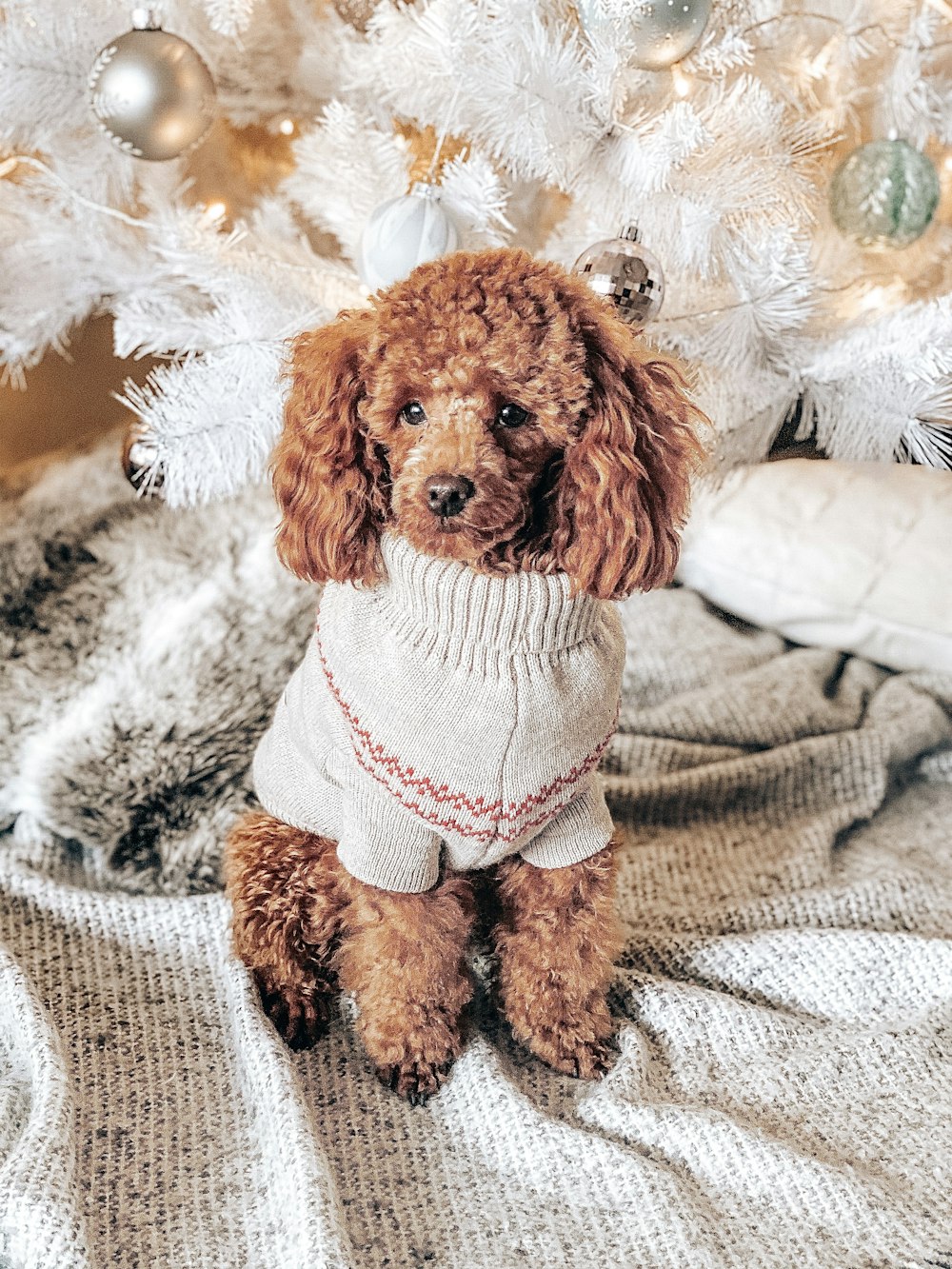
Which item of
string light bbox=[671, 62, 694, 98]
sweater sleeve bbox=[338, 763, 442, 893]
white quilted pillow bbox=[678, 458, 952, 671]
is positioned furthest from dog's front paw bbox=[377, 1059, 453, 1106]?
string light bbox=[671, 62, 694, 98]

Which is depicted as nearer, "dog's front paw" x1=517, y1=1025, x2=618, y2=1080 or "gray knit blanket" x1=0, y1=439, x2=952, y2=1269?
"gray knit blanket" x1=0, y1=439, x2=952, y2=1269

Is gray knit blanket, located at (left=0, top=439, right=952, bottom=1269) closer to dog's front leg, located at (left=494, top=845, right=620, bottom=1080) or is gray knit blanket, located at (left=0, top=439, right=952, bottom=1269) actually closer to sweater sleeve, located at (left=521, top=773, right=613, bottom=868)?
dog's front leg, located at (left=494, top=845, right=620, bottom=1080)

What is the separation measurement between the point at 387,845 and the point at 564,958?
0.19 metres

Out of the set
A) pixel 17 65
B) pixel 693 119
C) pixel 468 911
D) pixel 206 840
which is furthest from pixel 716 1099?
pixel 17 65

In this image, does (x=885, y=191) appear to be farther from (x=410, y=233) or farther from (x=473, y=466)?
(x=473, y=466)

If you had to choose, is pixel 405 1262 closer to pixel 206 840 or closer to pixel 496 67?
pixel 206 840

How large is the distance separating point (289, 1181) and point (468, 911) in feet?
0.83

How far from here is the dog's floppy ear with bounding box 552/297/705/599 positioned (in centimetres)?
75

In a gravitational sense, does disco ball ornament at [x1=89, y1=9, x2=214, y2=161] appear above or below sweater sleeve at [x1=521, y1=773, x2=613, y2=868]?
above

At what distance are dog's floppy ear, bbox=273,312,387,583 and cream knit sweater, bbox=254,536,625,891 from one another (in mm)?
35

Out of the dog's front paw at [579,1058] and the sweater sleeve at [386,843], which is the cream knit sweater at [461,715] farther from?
the dog's front paw at [579,1058]

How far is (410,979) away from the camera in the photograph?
0.89m

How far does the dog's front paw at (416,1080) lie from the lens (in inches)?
35.3

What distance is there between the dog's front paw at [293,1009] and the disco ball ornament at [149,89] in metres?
0.79
